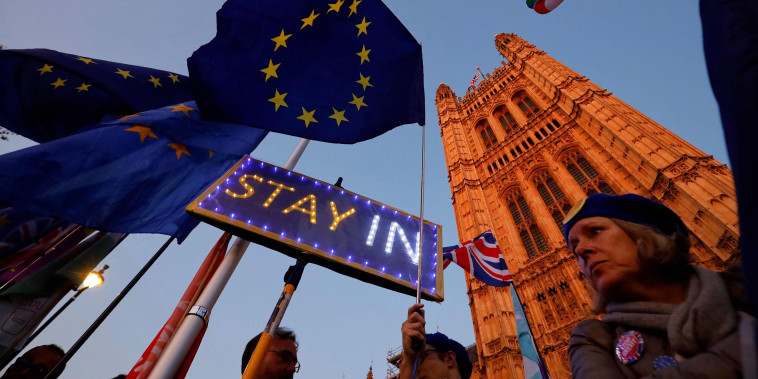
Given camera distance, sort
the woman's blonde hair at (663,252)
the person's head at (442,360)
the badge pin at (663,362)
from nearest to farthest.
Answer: the badge pin at (663,362) < the woman's blonde hair at (663,252) < the person's head at (442,360)

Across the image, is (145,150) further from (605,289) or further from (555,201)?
(555,201)

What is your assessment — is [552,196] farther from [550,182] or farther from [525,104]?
[525,104]

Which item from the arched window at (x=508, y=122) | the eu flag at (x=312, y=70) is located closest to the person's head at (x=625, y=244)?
the eu flag at (x=312, y=70)

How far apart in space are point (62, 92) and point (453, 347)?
718 centimetres

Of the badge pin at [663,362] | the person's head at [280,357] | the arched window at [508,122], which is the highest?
the arched window at [508,122]

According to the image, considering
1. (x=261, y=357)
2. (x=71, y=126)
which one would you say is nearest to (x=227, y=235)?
(x=261, y=357)

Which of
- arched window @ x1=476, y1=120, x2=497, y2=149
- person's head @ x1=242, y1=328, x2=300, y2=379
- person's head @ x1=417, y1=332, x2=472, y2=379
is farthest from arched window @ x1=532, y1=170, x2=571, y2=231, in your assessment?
person's head @ x1=242, y1=328, x2=300, y2=379

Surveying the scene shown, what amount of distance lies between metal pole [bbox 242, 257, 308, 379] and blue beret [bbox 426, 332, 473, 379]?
138 centimetres

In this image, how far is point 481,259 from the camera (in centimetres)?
963

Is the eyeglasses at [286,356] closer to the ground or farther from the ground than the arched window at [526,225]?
closer to the ground

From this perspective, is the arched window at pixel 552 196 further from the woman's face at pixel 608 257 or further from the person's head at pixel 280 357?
the woman's face at pixel 608 257

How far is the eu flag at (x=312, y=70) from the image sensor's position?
4.30m

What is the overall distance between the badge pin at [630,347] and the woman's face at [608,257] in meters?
0.22

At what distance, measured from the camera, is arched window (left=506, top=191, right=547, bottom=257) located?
67.9 feet
